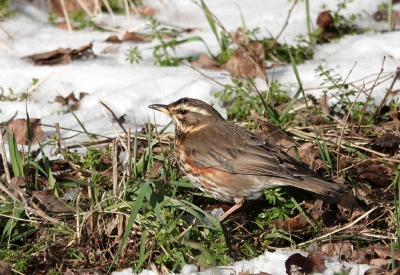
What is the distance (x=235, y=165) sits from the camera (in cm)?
554

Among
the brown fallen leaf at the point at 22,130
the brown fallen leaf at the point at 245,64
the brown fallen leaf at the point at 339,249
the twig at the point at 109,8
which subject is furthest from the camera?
the twig at the point at 109,8

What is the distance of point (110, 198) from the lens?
4.94 m

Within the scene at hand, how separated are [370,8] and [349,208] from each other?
17.1 ft

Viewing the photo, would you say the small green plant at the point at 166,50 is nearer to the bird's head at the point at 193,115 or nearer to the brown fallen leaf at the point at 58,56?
the brown fallen leaf at the point at 58,56

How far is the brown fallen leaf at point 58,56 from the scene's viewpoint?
8219mm

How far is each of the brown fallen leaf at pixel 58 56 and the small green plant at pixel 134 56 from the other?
0.58 m

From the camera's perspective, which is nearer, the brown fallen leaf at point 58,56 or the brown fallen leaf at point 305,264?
the brown fallen leaf at point 305,264

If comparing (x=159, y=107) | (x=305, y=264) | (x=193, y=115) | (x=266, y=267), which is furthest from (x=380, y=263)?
(x=159, y=107)

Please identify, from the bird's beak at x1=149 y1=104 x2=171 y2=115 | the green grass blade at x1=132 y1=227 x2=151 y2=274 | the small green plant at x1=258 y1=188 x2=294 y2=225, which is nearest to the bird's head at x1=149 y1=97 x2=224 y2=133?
the bird's beak at x1=149 y1=104 x2=171 y2=115

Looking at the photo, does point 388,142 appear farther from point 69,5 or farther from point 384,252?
point 69,5

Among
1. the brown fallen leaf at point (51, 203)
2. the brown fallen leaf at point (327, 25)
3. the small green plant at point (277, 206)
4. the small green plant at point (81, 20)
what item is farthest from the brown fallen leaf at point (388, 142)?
the small green plant at point (81, 20)

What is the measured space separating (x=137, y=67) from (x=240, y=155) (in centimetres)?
307

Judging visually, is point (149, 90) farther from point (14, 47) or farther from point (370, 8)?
point (370, 8)

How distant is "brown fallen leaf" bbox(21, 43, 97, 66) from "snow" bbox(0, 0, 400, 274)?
111mm
